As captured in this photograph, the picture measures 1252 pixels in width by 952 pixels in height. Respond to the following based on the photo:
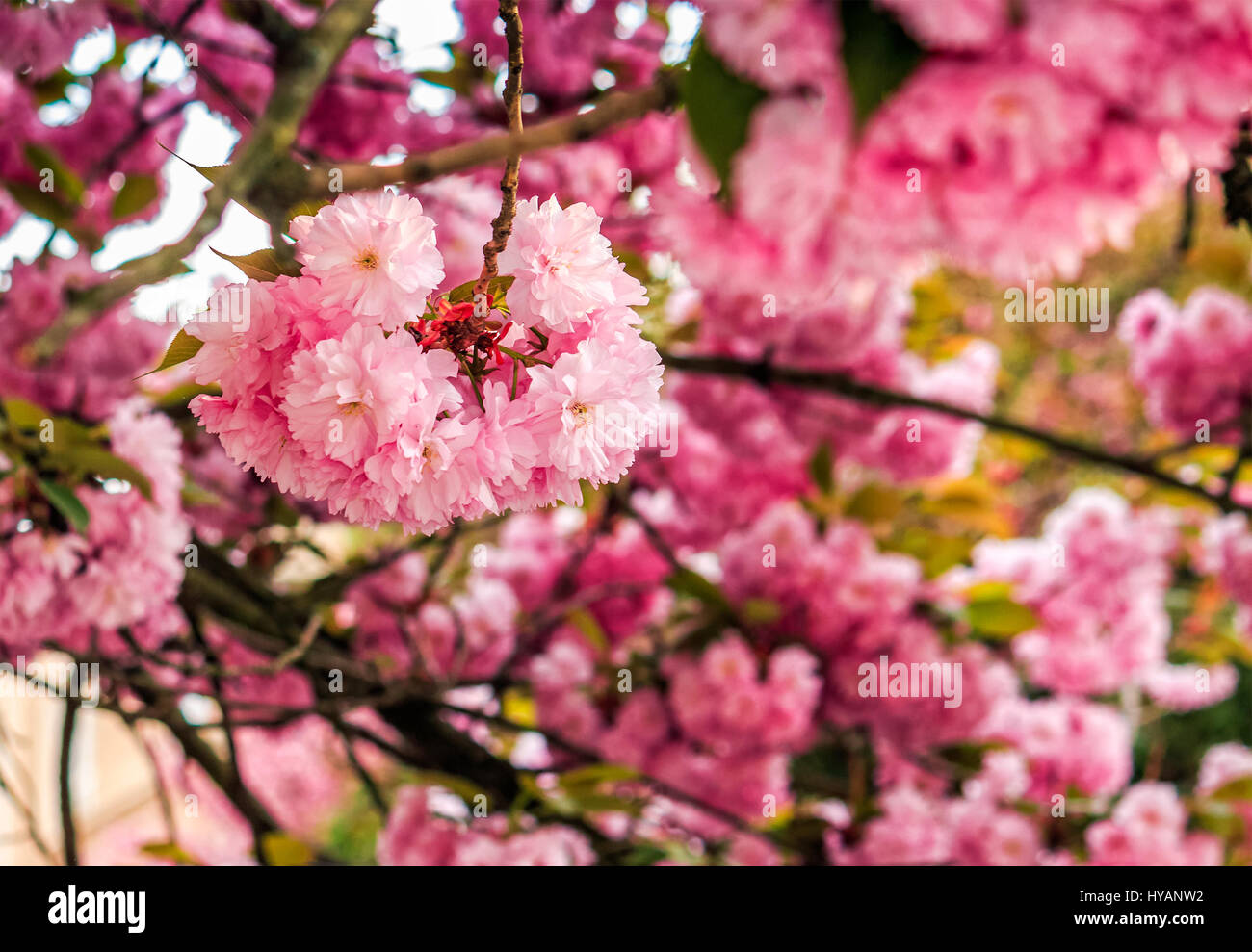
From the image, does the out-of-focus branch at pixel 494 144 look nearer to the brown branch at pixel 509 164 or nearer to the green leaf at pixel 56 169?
the brown branch at pixel 509 164

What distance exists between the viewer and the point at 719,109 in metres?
0.30

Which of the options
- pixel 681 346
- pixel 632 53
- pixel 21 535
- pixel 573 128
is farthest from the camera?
pixel 681 346

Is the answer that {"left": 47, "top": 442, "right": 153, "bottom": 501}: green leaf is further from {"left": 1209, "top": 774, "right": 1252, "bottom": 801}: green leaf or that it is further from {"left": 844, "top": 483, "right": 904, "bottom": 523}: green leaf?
{"left": 1209, "top": 774, "right": 1252, "bottom": 801}: green leaf

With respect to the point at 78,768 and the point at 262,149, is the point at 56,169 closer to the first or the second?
the point at 262,149

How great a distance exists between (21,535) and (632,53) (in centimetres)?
96

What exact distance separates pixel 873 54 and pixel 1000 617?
143 centimetres

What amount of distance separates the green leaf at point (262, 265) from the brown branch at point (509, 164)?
8 centimetres

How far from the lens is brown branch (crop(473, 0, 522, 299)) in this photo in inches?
15.0

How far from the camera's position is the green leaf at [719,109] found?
0.99ft

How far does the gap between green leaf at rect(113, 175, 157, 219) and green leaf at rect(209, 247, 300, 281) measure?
1134 mm

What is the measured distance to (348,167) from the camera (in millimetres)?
534

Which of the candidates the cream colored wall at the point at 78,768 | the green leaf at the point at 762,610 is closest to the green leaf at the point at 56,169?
the green leaf at the point at 762,610
